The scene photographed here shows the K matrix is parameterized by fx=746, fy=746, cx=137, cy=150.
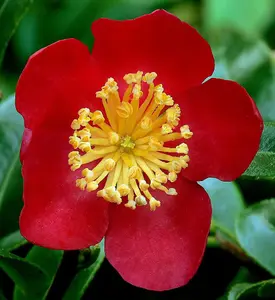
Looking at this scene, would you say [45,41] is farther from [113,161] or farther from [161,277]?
[161,277]

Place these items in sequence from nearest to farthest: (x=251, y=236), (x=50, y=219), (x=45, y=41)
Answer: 1. (x=50, y=219)
2. (x=251, y=236)
3. (x=45, y=41)

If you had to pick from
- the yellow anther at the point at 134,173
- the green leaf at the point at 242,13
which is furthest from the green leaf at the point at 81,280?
the green leaf at the point at 242,13

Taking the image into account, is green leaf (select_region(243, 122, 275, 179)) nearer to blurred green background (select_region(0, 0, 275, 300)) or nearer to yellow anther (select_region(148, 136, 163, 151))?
blurred green background (select_region(0, 0, 275, 300))

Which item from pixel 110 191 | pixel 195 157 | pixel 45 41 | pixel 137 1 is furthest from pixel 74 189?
pixel 137 1

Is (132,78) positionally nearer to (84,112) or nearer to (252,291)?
(84,112)

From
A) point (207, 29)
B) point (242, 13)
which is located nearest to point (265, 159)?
point (207, 29)

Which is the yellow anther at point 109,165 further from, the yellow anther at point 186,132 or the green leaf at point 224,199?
the green leaf at point 224,199

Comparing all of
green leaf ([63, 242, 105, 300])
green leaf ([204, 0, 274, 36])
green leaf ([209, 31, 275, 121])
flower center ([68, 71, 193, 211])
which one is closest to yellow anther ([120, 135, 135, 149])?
flower center ([68, 71, 193, 211])

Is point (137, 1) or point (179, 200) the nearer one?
point (179, 200)
